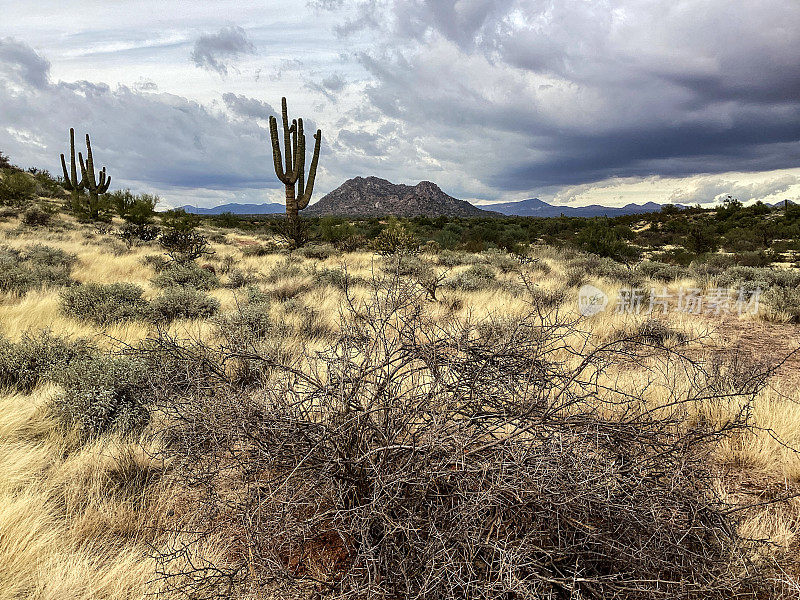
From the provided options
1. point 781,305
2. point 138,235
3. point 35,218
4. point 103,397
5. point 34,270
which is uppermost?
point 35,218

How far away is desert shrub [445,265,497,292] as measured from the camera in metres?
9.65


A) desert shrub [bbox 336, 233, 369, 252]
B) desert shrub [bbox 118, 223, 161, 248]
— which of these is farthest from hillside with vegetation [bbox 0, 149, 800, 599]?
desert shrub [bbox 118, 223, 161, 248]

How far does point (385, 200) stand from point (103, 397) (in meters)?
126

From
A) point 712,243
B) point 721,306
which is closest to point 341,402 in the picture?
point 721,306

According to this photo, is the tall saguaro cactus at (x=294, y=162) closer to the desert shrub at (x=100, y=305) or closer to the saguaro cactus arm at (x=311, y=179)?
the saguaro cactus arm at (x=311, y=179)

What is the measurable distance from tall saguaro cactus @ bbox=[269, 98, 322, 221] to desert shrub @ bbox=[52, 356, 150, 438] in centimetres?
1506

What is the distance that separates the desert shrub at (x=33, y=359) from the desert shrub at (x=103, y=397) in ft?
1.42

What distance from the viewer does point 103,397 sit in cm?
361

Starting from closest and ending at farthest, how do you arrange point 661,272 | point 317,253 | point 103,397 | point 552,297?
1. point 103,397
2. point 552,297
3. point 661,272
4. point 317,253

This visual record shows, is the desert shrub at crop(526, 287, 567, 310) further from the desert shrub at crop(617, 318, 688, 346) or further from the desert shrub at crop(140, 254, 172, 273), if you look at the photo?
the desert shrub at crop(140, 254, 172, 273)

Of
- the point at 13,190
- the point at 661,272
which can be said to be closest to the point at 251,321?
the point at 661,272

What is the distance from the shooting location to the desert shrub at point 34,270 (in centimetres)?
792

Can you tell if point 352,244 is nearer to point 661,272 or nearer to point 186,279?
point 186,279

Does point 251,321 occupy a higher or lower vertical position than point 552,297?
higher
